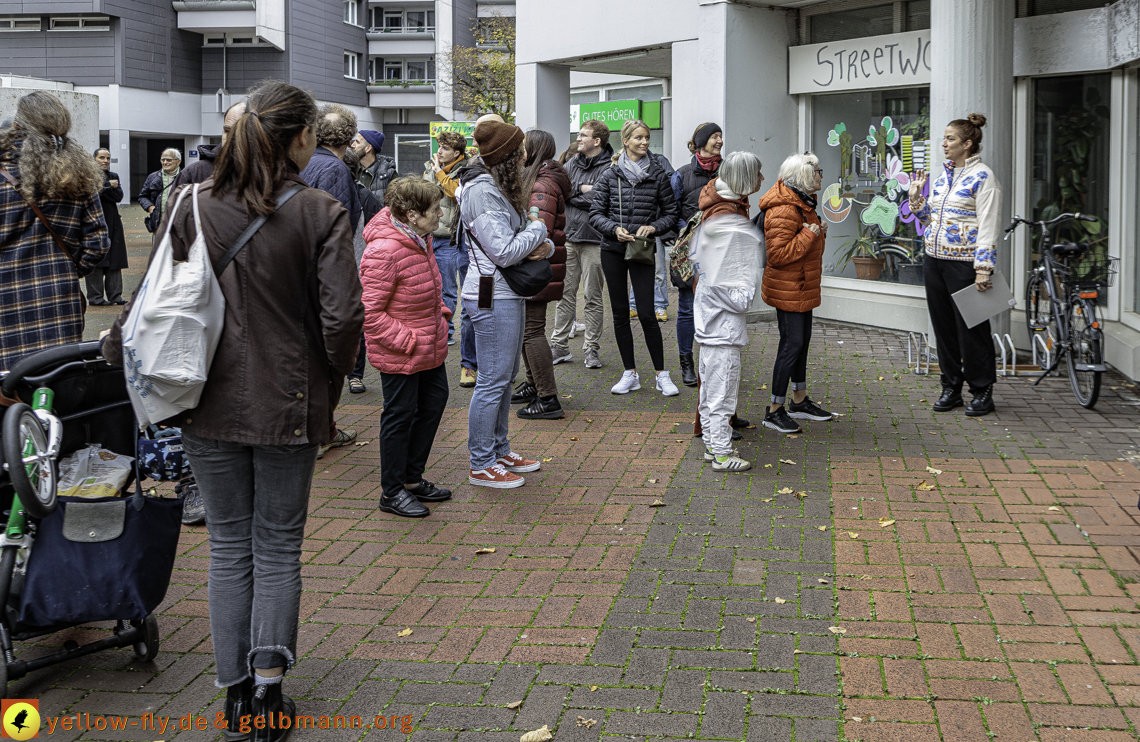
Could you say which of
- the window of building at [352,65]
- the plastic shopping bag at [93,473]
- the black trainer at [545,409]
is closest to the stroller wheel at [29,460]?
the plastic shopping bag at [93,473]

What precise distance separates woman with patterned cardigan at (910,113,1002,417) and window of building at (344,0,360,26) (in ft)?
174

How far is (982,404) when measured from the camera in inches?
312

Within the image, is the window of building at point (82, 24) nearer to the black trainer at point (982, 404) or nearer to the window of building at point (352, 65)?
the window of building at point (352, 65)

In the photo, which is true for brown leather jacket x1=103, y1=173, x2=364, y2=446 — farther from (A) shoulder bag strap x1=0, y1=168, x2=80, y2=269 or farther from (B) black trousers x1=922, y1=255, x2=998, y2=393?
(B) black trousers x1=922, y1=255, x2=998, y2=393

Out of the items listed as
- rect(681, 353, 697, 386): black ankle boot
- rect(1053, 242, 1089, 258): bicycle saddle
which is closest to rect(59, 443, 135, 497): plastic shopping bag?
rect(681, 353, 697, 386): black ankle boot

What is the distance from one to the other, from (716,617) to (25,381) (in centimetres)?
280

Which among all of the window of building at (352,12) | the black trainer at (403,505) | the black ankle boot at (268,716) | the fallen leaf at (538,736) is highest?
the window of building at (352,12)

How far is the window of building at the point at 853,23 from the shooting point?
1180 cm

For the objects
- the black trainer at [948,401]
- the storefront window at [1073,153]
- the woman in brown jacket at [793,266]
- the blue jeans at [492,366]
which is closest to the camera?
the blue jeans at [492,366]

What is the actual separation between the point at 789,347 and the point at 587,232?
2.88 metres

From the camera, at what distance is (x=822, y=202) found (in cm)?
1295

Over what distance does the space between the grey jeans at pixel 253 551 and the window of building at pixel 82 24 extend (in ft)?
148

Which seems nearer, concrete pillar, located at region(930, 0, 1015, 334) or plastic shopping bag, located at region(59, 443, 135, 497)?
plastic shopping bag, located at region(59, 443, 135, 497)

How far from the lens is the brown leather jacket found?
336 centimetres
